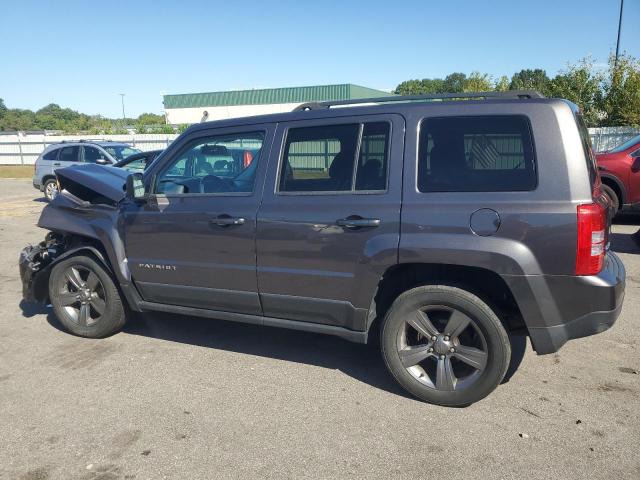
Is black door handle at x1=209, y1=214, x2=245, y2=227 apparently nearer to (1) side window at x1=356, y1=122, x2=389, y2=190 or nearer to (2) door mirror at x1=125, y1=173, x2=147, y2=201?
(2) door mirror at x1=125, y1=173, x2=147, y2=201

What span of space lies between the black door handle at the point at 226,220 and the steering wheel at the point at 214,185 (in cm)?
23

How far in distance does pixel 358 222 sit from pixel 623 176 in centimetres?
760

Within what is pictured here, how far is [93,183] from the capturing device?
462 centimetres

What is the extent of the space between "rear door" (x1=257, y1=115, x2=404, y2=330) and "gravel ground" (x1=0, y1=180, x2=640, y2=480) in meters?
0.58

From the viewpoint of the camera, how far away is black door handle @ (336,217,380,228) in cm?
336

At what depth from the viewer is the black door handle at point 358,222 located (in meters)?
3.36

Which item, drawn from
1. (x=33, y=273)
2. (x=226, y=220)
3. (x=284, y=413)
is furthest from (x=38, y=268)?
(x=284, y=413)

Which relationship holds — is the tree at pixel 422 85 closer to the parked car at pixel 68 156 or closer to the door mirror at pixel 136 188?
the parked car at pixel 68 156

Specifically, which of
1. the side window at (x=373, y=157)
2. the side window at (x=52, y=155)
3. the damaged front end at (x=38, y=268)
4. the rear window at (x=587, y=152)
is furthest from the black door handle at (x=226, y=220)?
the side window at (x=52, y=155)

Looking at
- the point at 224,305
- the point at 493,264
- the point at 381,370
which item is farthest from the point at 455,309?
the point at 224,305

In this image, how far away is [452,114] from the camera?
10.9ft

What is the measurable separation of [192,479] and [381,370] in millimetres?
1726

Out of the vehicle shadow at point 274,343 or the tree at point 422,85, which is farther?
the tree at point 422,85

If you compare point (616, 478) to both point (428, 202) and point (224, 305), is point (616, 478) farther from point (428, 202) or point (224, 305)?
point (224, 305)
